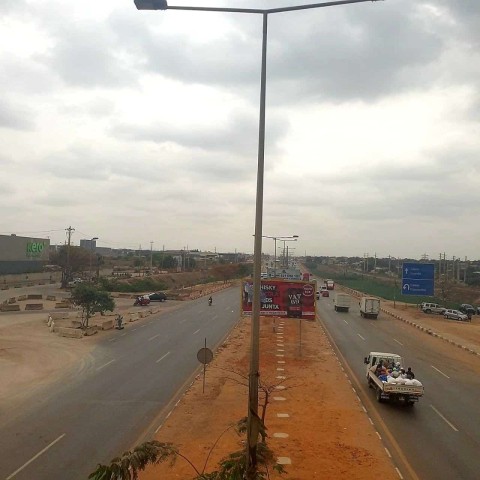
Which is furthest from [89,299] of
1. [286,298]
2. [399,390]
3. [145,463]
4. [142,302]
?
[145,463]

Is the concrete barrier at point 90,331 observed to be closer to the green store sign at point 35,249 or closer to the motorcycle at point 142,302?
the motorcycle at point 142,302

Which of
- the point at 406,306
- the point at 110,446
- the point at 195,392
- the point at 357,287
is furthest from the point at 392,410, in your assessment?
the point at 357,287

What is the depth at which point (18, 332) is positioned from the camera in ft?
116

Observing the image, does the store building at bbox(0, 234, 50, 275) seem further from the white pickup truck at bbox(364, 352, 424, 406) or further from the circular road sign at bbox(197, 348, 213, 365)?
the white pickup truck at bbox(364, 352, 424, 406)

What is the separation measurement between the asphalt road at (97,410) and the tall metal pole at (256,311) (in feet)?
21.2

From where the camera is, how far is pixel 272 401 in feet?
61.1

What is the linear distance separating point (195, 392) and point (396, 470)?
9451mm

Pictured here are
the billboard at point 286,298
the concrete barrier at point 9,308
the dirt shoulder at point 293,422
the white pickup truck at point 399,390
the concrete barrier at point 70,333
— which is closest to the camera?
the dirt shoulder at point 293,422

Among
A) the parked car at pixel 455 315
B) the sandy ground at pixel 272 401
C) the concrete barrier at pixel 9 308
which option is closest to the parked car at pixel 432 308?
the parked car at pixel 455 315

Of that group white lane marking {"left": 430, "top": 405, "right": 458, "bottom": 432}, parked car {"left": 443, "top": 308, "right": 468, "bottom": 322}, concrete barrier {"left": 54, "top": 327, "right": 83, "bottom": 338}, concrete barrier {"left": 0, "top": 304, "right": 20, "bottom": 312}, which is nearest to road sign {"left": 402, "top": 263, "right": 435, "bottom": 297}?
parked car {"left": 443, "top": 308, "right": 468, "bottom": 322}

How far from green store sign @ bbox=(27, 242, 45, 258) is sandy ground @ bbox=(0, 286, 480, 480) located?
63.4 metres

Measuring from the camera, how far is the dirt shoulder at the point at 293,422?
40.7 feet

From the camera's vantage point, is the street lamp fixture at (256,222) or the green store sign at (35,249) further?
the green store sign at (35,249)

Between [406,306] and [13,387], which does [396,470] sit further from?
[406,306]
